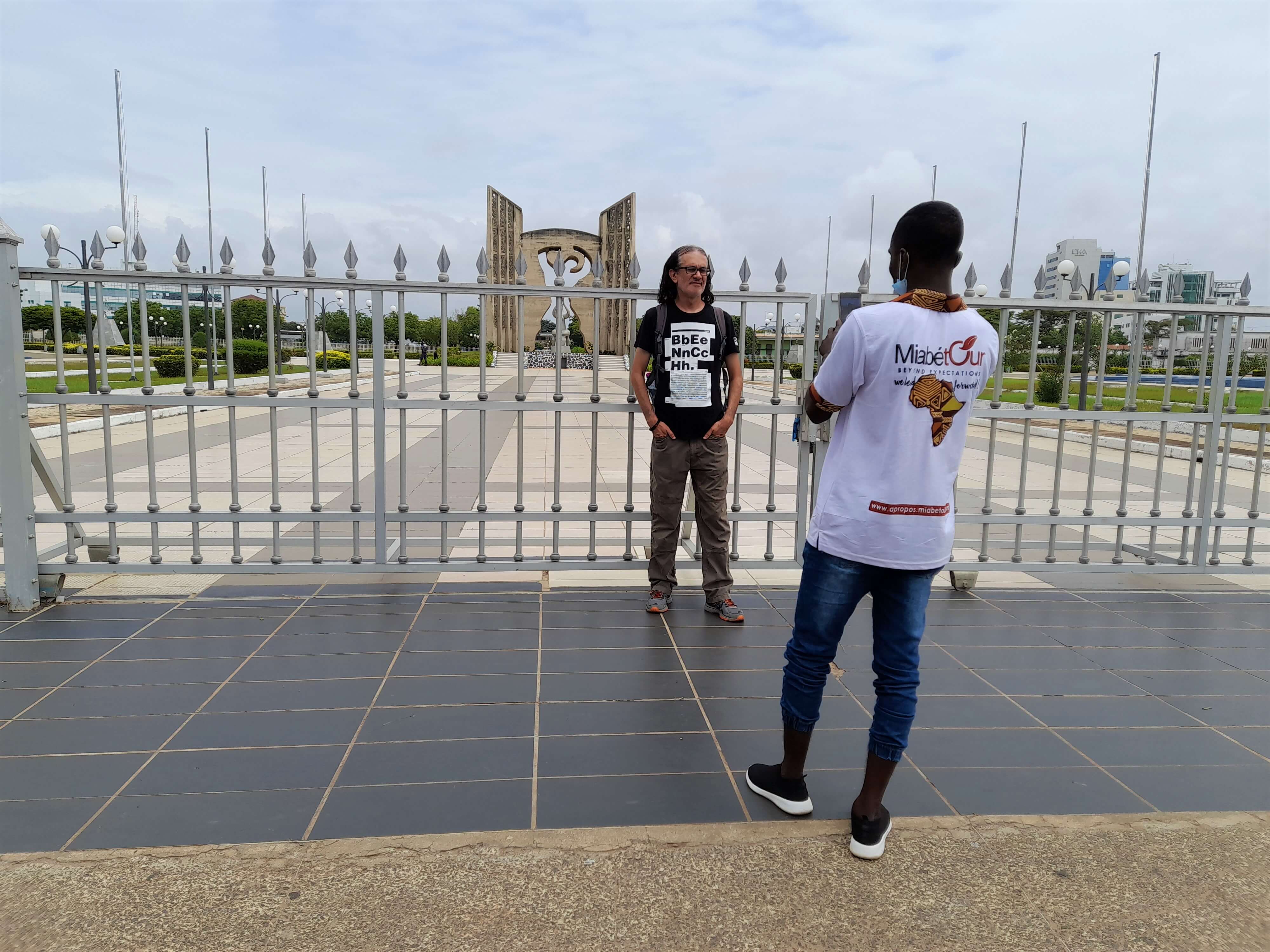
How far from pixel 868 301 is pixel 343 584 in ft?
11.4

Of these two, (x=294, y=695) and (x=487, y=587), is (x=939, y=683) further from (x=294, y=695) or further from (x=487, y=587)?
(x=294, y=695)

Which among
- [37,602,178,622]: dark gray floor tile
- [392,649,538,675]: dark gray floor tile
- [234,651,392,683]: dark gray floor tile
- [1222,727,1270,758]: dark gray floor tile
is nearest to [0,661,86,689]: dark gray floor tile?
[37,602,178,622]: dark gray floor tile

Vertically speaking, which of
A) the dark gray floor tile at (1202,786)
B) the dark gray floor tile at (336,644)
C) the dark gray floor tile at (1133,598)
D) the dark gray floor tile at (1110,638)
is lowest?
the dark gray floor tile at (1202,786)

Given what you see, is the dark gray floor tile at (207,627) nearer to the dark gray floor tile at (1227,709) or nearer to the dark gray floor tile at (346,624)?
the dark gray floor tile at (346,624)

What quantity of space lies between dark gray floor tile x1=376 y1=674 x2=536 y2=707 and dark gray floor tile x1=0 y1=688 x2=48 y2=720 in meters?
1.35

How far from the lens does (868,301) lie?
A: 4.84 m

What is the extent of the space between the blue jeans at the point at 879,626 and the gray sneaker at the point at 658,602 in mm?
2057

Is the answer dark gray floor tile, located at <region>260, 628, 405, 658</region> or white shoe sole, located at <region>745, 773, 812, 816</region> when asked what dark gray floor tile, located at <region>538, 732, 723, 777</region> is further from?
dark gray floor tile, located at <region>260, 628, 405, 658</region>

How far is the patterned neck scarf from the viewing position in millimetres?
2330

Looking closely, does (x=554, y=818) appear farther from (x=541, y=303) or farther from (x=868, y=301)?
(x=541, y=303)

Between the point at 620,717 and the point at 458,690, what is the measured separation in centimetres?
72

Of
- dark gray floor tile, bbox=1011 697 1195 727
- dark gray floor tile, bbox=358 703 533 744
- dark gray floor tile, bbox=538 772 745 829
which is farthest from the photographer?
dark gray floor tile, bbox=1011 697 1195 727

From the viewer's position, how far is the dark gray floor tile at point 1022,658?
3.92 metres

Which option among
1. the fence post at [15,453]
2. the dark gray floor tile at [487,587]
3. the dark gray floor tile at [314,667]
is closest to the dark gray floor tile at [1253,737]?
the dark gray floor tile at [487,587]
